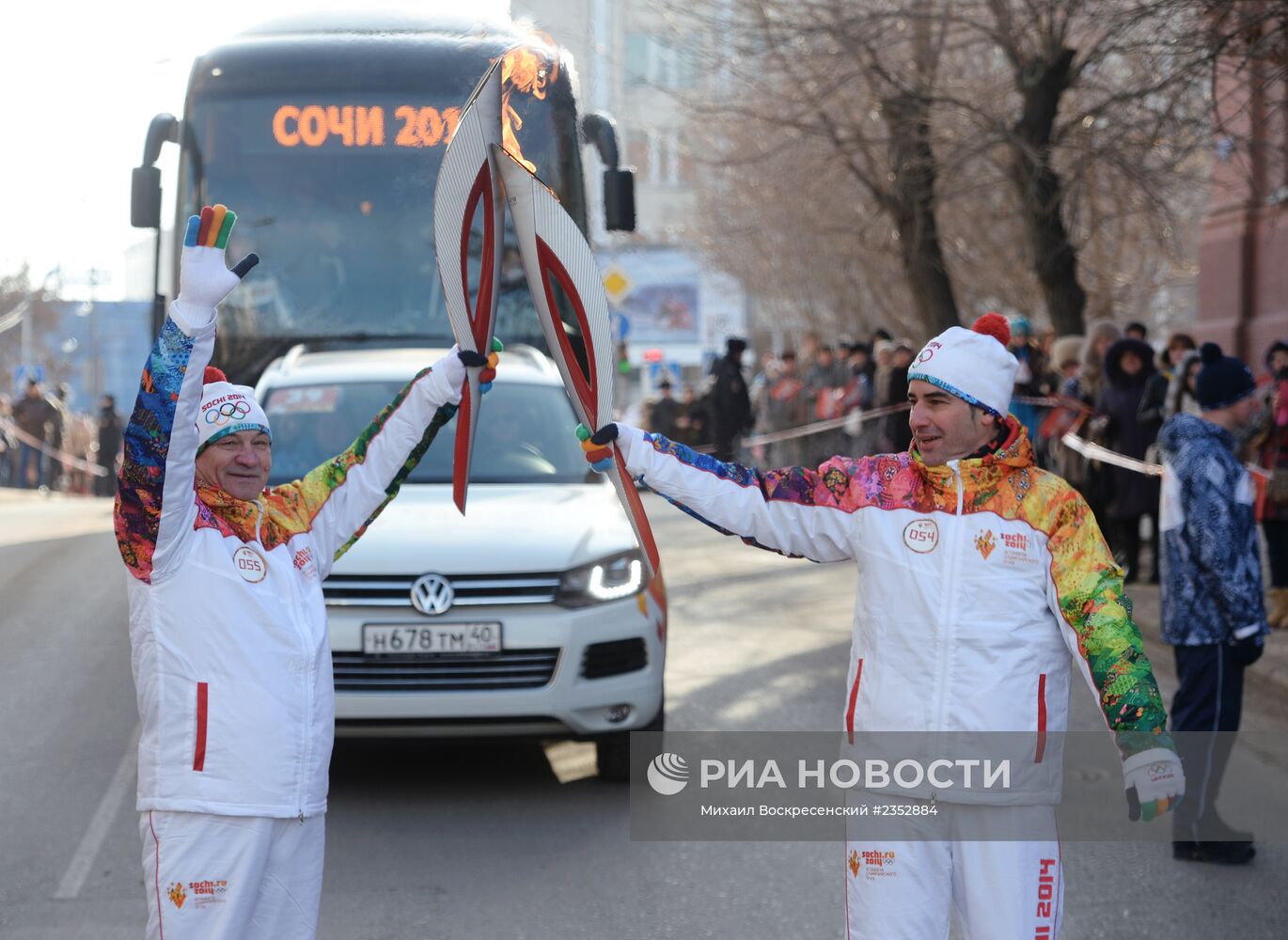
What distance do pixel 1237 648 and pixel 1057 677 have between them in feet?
7.95

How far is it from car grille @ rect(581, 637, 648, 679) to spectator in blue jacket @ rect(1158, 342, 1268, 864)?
1946mm

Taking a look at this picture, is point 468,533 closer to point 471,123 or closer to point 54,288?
point 471,123

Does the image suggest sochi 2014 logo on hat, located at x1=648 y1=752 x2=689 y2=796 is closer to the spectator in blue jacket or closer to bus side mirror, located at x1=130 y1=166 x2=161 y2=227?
the spectator in blue jacket

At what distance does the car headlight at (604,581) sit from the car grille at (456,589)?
67 mm

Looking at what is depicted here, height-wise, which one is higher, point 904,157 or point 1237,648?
point 904,157

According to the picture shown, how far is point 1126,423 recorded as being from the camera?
11.8m

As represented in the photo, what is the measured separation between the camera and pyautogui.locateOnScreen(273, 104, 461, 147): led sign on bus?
9.34 m

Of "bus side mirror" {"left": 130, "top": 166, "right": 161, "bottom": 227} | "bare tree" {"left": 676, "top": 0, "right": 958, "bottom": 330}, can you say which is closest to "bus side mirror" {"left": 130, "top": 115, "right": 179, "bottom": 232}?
"bus side mirror" {"left": 130, "top": 166, "right": 161, "bottom": 227}

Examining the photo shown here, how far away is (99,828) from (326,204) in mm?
4377

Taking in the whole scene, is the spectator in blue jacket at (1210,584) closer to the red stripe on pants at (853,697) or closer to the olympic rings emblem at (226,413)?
the red stripe on pants at (853,697)

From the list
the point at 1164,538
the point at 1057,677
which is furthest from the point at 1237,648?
the point at 1057,677

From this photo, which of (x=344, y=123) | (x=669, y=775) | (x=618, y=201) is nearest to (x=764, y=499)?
(x=669, y=775)

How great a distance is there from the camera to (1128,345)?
38.9 feet

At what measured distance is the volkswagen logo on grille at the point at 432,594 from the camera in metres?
5.99
